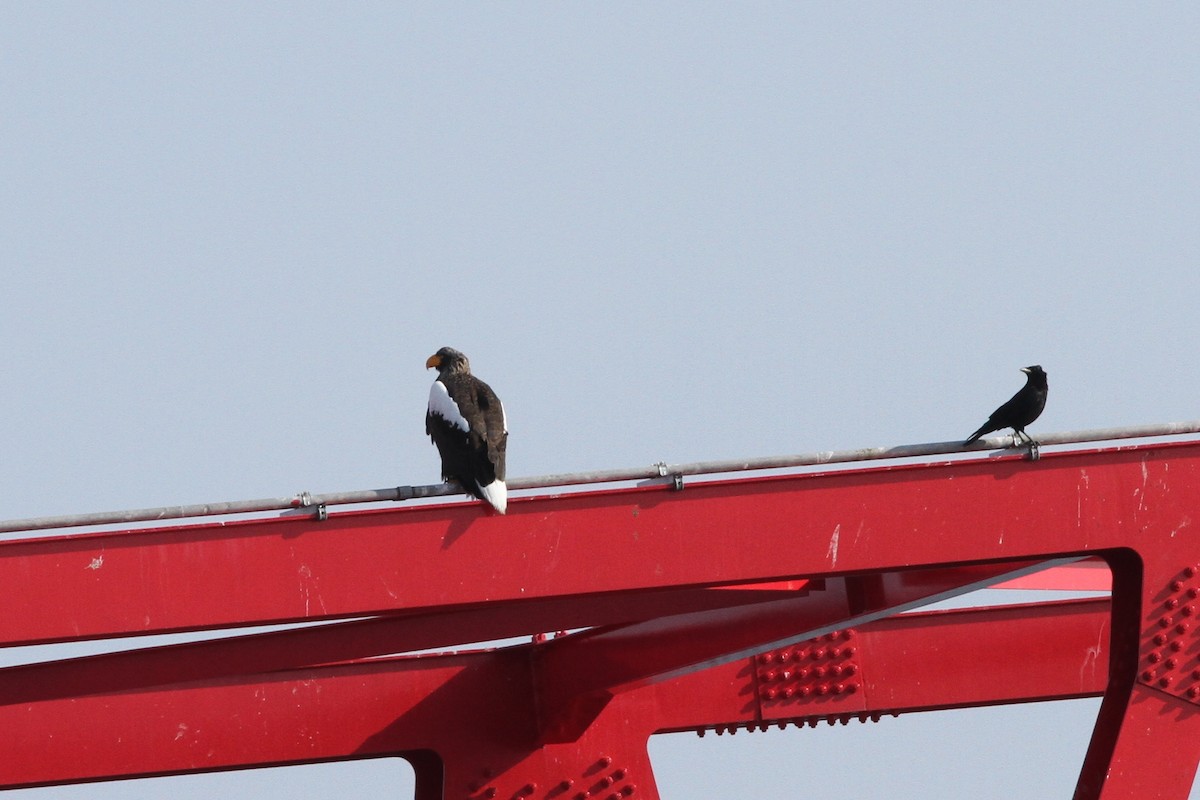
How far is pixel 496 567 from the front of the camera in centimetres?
762

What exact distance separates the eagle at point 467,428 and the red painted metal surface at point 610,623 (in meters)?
0.23

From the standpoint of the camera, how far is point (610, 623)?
934cm

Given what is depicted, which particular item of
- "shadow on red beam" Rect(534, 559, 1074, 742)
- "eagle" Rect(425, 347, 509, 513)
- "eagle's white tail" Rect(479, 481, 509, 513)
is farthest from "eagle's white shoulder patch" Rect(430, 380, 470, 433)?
"shadow on red beam" Rect(534, 559, 1074, 742)

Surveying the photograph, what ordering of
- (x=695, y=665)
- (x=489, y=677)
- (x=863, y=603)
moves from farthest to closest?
(x=489, y=677) < (x=695, y=665) < (x=863, y=603)

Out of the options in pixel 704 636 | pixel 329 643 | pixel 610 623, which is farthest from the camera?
pixel 704 636

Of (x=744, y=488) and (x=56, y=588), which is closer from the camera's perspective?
(x=56, y=588)

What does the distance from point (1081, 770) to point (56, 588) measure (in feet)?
13.3

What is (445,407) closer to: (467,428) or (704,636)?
(467,428)

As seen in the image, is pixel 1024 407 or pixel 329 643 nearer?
pixel 1024 407

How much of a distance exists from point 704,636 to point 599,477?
106 inches

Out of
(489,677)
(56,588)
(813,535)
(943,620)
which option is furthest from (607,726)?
(56,588)

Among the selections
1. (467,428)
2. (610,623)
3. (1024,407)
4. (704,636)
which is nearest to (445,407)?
(467,428)

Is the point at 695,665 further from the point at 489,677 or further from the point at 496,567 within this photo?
the point at 496,567

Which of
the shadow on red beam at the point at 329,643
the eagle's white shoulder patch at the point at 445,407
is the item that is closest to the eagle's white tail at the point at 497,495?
the eagle's white shoulder patch at the point at 445,407
